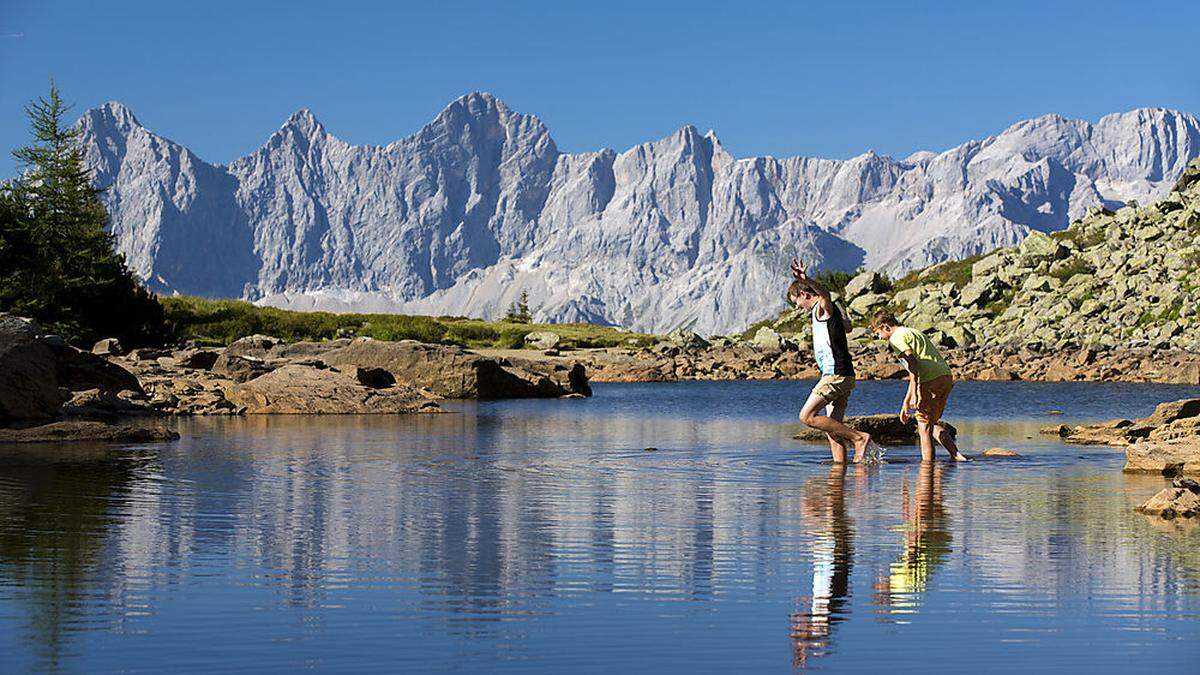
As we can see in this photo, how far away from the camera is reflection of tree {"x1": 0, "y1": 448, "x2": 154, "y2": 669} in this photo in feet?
30.3

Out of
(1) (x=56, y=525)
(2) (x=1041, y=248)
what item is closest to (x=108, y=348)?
(1) (x=56, y=525)

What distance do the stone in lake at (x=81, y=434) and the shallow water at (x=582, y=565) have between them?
1756mm

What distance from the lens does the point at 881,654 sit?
8.18m

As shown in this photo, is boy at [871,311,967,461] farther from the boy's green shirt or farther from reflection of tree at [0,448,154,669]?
reflection of tree at [0,448,154,669]

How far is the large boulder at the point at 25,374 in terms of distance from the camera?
82.4 ft

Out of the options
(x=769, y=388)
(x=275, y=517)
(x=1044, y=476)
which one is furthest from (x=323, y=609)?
(x=769, y=388)

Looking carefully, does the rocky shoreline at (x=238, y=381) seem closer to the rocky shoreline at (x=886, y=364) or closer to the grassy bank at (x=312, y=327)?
the rocky shoreline at (x=886, y=364)

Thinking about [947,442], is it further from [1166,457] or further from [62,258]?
[62,258]

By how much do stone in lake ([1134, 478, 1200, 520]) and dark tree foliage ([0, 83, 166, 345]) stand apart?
4797 centimetres

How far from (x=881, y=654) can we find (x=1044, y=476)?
38.8 feet

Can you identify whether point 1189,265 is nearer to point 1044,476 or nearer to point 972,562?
point 1044,476

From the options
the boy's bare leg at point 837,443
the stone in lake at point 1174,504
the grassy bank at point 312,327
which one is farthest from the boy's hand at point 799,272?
the grassy bank at point 312,327

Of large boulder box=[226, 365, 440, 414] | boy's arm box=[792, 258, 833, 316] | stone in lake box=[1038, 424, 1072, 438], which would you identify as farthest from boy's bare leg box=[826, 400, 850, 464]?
large boulder box=[226, 365, 440, 414]

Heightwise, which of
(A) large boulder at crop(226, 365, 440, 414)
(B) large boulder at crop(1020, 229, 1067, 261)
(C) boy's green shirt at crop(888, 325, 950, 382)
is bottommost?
(A) large boulder at crop(226, 365, 440, 414)
